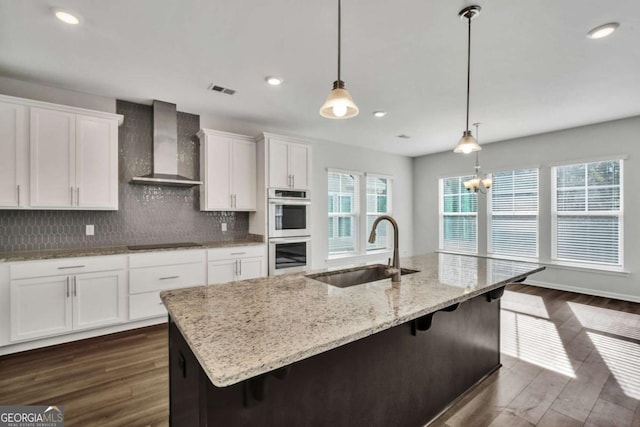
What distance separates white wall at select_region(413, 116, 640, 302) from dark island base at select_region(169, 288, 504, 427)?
388cm

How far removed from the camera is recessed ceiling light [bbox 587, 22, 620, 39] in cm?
216

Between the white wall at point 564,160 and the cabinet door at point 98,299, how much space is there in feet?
19.2

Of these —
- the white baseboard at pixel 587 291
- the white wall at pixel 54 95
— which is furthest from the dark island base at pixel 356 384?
the white baseboard at pixel 587 291

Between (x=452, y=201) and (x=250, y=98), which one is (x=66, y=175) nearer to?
(x=250, y=98)

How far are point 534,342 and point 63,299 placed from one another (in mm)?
4704

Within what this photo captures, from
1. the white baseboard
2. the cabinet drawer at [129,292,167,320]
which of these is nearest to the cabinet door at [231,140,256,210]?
the cabinet drawer at [129,292,167,320]

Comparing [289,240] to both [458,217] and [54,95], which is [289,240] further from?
[458,217]

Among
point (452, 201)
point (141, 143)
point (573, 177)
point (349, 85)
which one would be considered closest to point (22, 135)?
point (141, 143)

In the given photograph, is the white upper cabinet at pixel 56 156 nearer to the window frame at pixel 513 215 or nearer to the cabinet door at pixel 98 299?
the cabinet door at pixel 98 299

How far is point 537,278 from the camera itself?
522cm

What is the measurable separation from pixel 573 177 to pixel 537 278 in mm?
1803

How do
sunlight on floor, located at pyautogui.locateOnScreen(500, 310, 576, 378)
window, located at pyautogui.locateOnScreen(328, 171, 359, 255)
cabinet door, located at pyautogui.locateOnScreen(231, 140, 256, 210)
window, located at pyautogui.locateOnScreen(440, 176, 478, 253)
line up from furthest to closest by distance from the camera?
window, located at pyautogui.locateOnScreen(440, 176, 478, 253)
window, located at pyautogui.locateOnScreen(328, 171, 359, 255)
cabinet door, located at pyautogui.locateOnScreen(231, 140, 256, 210)
sunlight on floor, located at pyautogui.locateOnScreen(500, 310, 576, 378)

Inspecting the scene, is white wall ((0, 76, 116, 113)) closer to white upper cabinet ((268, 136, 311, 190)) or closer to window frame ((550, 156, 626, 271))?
white upper cabinet ((268, 136, 311, 190))

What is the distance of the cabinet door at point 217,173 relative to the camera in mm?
3898
